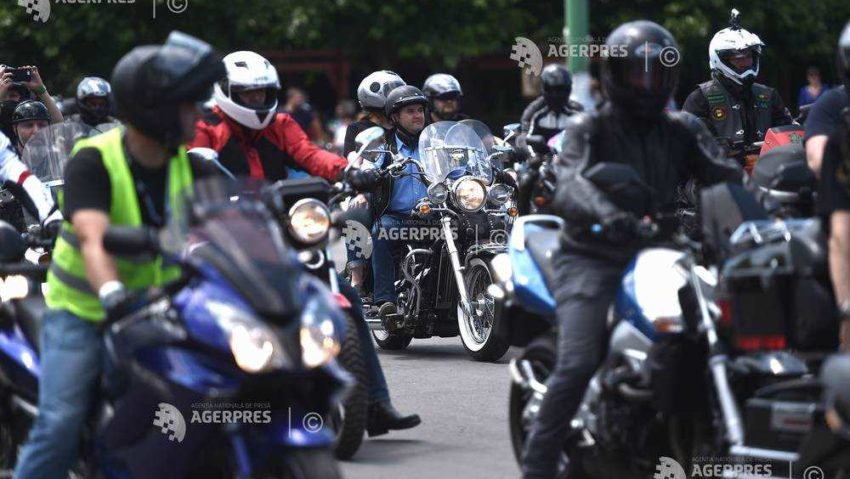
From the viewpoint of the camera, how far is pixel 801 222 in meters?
6.04

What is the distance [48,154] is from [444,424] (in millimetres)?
2685

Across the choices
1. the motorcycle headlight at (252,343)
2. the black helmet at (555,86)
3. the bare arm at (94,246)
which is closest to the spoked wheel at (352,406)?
the bare arm at (94,246)

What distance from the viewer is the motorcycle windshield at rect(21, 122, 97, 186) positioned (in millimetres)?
9617

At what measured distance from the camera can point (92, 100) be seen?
1259 centimetres

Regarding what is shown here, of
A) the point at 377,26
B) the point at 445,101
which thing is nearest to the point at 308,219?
the point at 445,101

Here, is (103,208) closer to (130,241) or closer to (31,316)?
(130,241)

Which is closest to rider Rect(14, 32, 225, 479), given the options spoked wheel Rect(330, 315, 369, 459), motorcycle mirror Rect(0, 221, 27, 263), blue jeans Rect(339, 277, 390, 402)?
motorcycle mirror Rect(0, 221, 27, 263)

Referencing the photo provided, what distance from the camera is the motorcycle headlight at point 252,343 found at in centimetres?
471

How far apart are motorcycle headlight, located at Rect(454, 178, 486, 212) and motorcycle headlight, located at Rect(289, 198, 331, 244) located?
159 inches

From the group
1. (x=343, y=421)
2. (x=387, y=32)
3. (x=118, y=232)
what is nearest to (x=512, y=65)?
(x=387, y=32)

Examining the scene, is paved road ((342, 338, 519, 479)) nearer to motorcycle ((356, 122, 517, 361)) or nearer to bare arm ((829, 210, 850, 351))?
motorcycle ((356, 122, 517, 361))

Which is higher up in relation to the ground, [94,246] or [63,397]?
[94,246]

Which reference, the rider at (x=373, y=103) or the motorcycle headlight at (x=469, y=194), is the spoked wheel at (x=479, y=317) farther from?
the rider at (x=373, y=103)

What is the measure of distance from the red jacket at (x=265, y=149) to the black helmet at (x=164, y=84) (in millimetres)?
2889
